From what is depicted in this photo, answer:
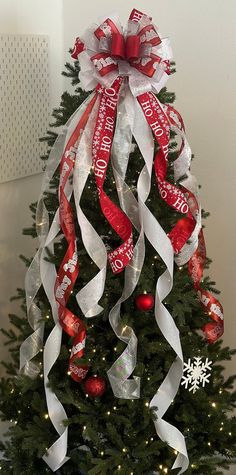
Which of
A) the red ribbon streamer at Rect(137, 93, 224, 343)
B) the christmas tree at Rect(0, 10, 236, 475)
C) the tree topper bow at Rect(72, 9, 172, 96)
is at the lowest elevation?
the christmas tree at Rect(0, 10, 236, 475)

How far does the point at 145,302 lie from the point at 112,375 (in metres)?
0.21

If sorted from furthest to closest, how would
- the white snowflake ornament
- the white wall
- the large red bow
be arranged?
1. the white wall
2. the white snowflake ornament
3. the large red bow

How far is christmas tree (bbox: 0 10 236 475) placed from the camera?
146 centimetres

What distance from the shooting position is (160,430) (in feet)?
4.84

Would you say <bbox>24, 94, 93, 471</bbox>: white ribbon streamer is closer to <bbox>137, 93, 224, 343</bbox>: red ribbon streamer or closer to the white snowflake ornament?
<bbox>137, 93, 224, 343</bbox>: red ribbon streamer

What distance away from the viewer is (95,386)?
4.81 ft

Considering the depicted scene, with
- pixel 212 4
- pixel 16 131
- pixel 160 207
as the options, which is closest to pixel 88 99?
pixel 160 207

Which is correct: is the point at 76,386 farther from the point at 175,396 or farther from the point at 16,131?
the point at 16,131

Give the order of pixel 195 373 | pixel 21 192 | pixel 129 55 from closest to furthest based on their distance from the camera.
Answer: pixel 129 55, pixel 195 373, pixel 21 192

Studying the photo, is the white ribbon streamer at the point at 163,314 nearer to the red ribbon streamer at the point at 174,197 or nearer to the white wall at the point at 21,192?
the red ribbon streamer at the point at 174,197

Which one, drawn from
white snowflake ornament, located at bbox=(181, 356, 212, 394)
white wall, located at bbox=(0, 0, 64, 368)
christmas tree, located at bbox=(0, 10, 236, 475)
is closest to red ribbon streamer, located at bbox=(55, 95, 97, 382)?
christmas tree, located at bbox=(0, 10, 236, 475)

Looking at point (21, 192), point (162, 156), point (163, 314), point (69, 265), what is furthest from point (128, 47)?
point (21, 192)

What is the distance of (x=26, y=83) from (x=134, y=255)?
2.71 ft

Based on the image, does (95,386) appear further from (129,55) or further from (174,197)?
(129,55)
